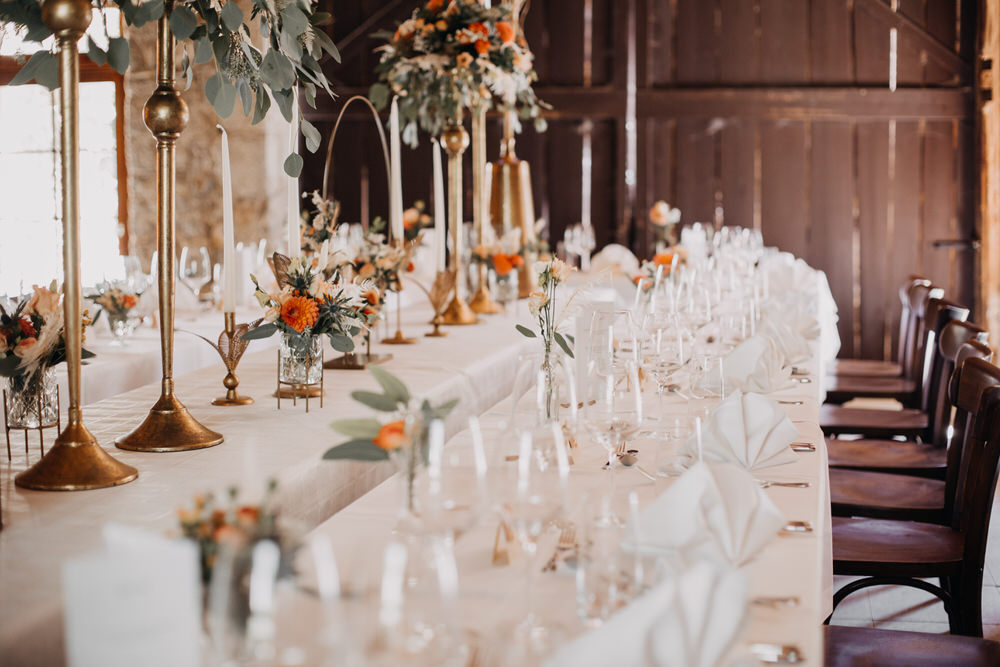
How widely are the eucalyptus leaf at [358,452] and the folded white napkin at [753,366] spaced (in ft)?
4.78

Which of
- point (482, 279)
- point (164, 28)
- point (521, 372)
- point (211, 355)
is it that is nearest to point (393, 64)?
point (482, 279)

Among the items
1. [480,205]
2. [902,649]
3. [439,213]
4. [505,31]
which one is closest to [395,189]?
→ [439,213]

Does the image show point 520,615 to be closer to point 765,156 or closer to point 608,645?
point 608,645

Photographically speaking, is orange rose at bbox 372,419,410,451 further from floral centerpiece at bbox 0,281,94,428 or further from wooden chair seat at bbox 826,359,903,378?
wooden chair seat at bbox 826,359,903,378

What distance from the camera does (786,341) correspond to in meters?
3.26

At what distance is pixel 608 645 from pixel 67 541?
0.84 m

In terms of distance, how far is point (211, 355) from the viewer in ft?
13.0

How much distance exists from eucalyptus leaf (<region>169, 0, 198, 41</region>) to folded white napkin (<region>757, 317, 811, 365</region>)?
201 centimetres

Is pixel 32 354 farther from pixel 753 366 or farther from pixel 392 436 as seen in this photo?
pixel 753 366

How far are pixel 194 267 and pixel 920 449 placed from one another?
2.97 m

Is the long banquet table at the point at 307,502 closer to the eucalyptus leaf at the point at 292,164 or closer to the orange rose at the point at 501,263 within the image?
the eucalyptus leaf at the point at 292,164

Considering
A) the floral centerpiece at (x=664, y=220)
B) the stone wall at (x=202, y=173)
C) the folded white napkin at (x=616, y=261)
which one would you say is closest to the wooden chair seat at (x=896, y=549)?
the folded white napkin at (x=616, y=261)

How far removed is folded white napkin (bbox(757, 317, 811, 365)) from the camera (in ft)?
10.3

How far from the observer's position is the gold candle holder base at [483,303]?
14.2 ft
